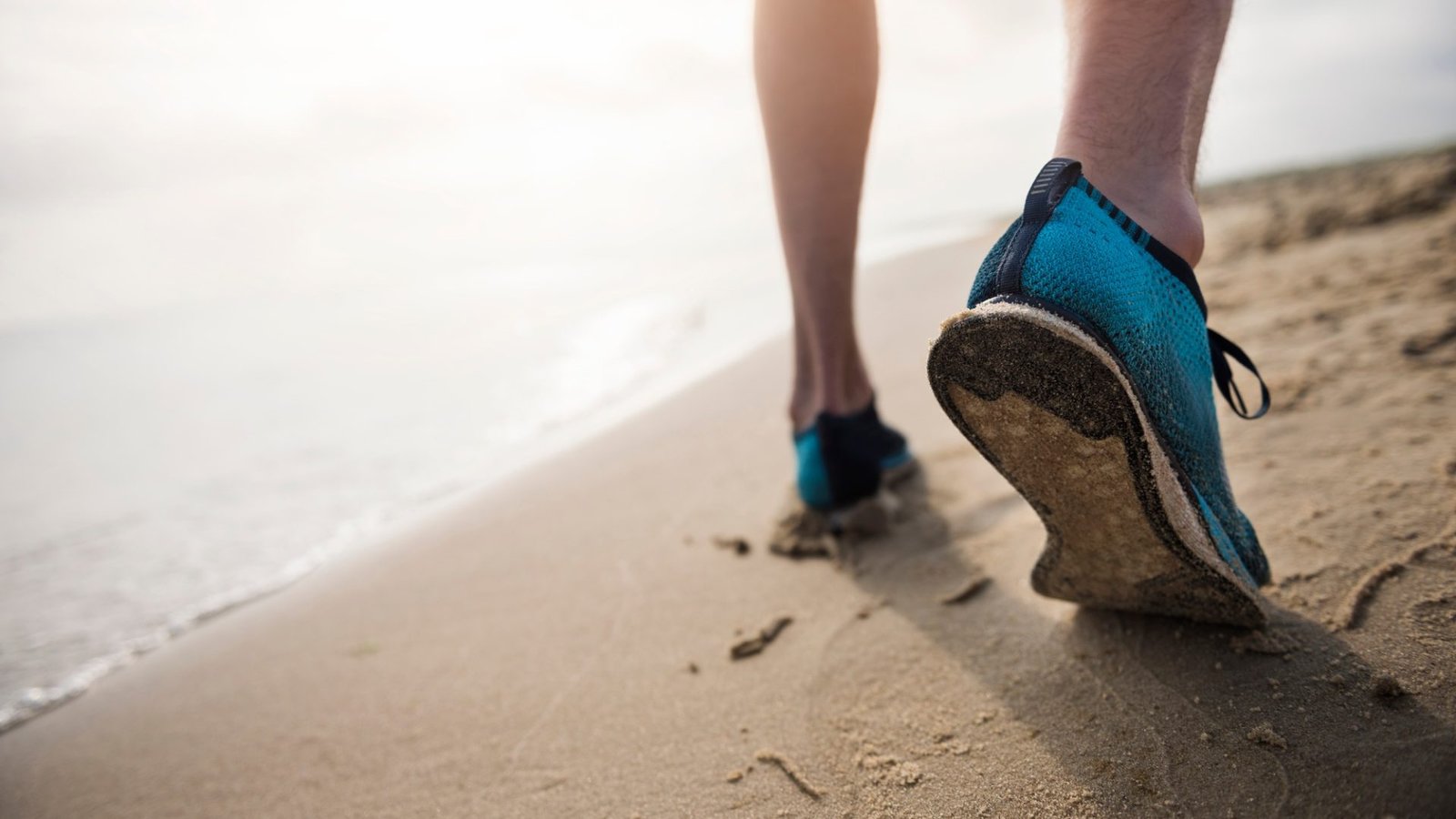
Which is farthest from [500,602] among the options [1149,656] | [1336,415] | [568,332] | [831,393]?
[568,332]

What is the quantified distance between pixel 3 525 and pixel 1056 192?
13.7 ft

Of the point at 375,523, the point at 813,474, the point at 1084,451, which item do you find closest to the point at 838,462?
the point at 813,474

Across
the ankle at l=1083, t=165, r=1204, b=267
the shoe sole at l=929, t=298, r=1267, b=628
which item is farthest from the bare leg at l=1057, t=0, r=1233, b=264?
the shoe sole at l=929, t=298, r=1267, b=628

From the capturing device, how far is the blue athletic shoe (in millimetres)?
1546

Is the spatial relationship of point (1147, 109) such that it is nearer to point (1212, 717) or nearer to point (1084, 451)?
point (1084, 451)

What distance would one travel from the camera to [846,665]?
110 cm

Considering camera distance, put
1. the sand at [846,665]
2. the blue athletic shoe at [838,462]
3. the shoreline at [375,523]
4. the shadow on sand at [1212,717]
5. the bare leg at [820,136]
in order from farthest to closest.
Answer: the shoreline at [375,523]
the blue athletic shoe at [838,462]
the bare leg at [820,136]
the sand at [846,665]
the shadow on sand at [1212,717]

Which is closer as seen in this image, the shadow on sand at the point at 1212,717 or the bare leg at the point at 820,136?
the shadow on sand at the point at 1212,717

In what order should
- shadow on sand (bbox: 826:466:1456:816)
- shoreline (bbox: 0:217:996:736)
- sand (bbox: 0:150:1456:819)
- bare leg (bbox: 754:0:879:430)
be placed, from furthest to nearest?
shoreline (bbox: 0:217:996:736)
bare leg (bbox: 754:0:879:430)
sand (bbox: 0:150:1456:819)
shadow on sand (bbox: 826:466:1456:816)

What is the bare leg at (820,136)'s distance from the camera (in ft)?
4.34

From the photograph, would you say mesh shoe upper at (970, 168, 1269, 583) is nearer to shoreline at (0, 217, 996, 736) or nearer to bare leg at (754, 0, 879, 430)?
bare leg at (754, 0, 879, 430)

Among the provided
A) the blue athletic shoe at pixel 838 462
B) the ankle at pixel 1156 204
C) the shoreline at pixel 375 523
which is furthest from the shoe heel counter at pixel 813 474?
the shoreline at pixel 375 523

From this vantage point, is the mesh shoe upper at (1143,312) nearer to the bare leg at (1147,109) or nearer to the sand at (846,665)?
the bare leg at (1147,109)

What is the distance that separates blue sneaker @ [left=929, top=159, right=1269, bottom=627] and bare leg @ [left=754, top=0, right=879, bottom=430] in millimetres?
608
